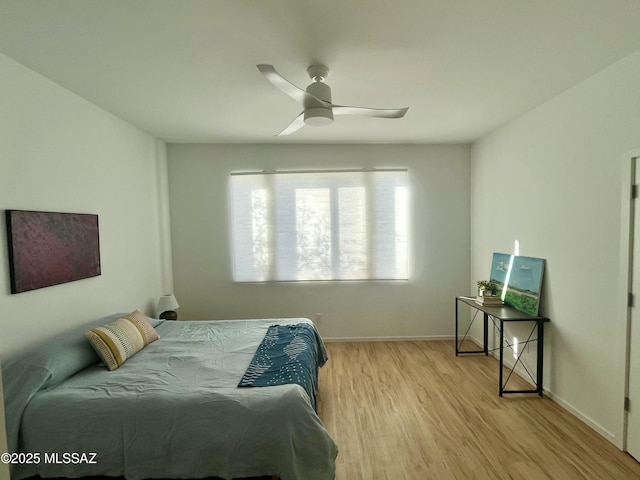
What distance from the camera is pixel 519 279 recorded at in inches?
119

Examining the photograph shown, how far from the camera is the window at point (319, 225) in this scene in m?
3.99

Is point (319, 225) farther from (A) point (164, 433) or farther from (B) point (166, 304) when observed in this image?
(A) point (164, 433)

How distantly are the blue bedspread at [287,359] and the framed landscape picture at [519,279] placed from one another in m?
2.03

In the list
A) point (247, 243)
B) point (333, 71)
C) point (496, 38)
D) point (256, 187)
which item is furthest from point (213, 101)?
point (496, 38)

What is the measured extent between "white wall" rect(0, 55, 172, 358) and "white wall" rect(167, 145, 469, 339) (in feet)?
1.24

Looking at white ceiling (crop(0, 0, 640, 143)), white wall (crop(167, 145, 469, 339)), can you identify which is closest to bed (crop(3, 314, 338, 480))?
white ceiling (crop(0, 0, 640, 143))

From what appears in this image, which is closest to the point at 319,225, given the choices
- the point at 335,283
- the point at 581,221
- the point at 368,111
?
the point at 335,283

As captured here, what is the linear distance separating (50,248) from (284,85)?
6.88 ft

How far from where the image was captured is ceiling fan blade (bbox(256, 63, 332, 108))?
1.65m

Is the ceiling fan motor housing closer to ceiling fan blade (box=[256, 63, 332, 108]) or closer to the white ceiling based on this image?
ceiling fan blade (box=[256, 63, 332, 108])

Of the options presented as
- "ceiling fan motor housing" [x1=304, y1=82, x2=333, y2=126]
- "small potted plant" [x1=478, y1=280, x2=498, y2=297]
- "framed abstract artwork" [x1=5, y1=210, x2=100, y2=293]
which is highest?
"ceiling fan motor housing" [x1=304, y1=82, x2=333, y2=126]

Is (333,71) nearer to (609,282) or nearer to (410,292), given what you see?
(609,282)

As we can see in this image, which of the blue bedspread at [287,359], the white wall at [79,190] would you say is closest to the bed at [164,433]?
the blue bedspread at [287,359]

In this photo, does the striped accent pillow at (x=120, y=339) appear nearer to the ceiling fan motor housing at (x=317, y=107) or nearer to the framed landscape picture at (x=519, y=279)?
the ceiling fan motor housing at (x=317, y=107)
